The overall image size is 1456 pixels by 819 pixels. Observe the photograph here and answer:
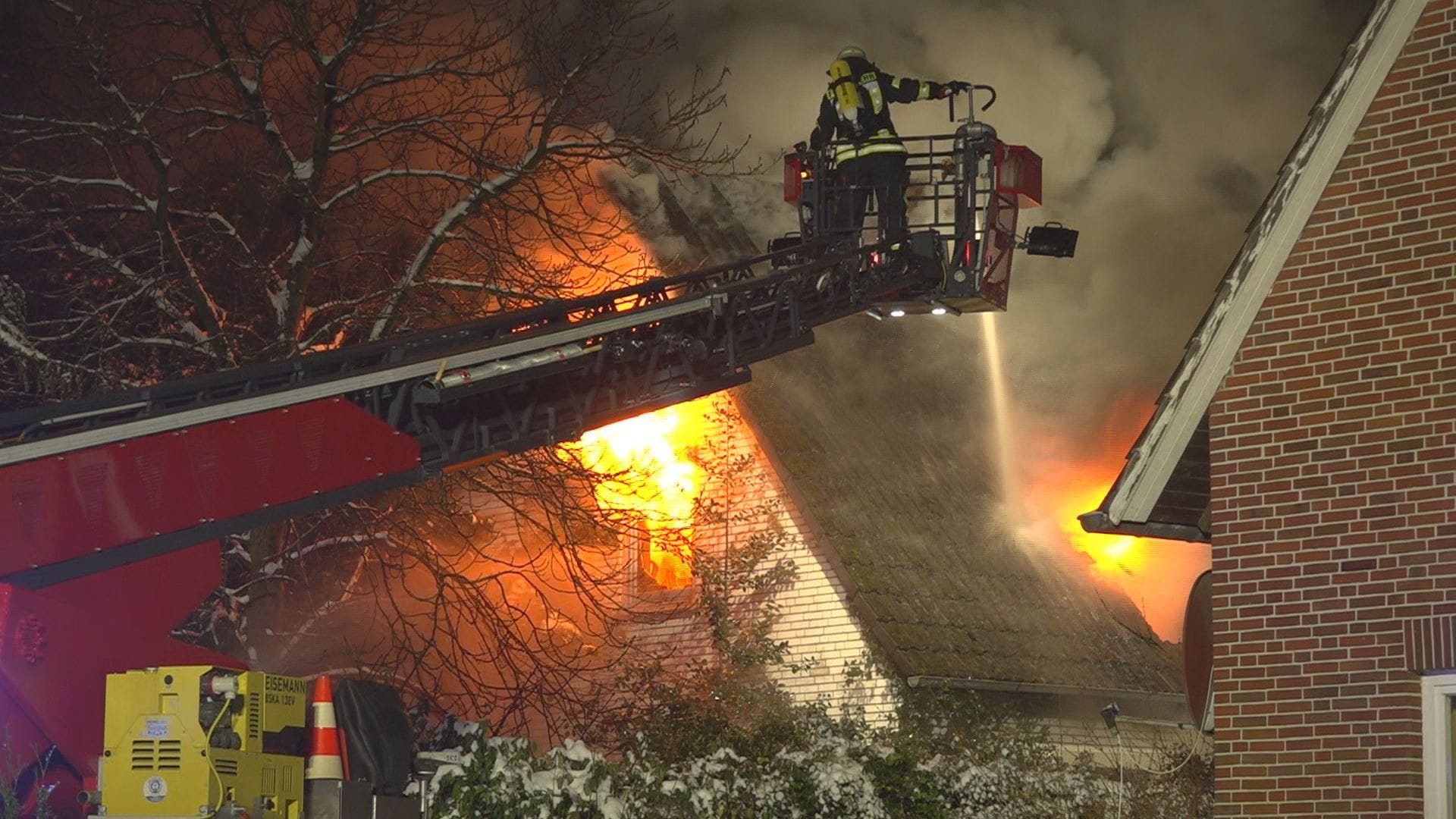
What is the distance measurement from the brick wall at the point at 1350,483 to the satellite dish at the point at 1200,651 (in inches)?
31.6

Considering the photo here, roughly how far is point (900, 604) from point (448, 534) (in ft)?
13.3

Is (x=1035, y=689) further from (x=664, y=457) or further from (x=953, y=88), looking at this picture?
(x=953, y=88)

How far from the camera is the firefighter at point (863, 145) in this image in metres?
12.6

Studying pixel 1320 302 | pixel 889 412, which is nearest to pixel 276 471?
pixel 1320 302

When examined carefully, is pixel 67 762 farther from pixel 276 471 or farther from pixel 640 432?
pixel 640 432

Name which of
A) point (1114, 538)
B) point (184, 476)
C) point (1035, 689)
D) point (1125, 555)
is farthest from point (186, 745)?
point (1125, 555)

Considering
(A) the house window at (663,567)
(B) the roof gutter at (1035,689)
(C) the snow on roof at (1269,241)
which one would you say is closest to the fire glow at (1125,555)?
(B) the roof gutter at (1035,689)

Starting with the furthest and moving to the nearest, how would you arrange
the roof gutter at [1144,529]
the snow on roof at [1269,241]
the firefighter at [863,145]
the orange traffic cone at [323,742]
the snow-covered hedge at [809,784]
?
1. the firefighter at [863,145]
2. the snow-covered hedge at [809,784]
3. the roof gutter at [1144,529]
4. the snow on roof at [1269,241]
5. the orange traffic cone at [323,742]

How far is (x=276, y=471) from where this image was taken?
858 centimetres

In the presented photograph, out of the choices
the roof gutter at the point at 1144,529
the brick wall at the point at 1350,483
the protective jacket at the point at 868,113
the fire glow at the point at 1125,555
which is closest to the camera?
the brick wall at the point at 1350,483

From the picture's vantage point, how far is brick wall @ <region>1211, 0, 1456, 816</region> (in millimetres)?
8281

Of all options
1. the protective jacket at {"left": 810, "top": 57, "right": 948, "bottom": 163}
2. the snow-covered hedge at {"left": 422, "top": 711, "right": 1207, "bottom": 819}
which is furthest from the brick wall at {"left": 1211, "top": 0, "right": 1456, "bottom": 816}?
the protective jacket at {"left": 810, "top": 57, "right": 948, "bottom": 163}

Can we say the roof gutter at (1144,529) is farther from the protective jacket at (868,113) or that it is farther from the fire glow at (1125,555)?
the fire glow at (1125,555)

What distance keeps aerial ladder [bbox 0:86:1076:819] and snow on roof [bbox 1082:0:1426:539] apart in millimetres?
2741
